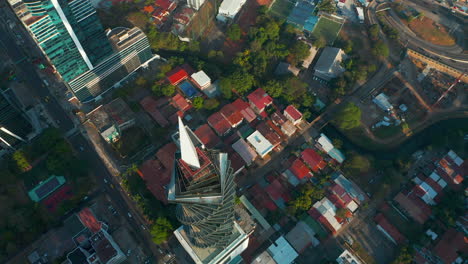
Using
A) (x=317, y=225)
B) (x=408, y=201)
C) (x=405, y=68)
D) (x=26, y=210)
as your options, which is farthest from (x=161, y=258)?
(x=405, y=68)

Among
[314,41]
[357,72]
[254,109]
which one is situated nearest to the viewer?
[254,109]

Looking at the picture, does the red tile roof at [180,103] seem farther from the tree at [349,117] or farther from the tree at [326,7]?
the tree at [326,7]

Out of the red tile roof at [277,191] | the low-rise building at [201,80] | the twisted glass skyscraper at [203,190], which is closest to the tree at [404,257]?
the red tile roof at [277,191]

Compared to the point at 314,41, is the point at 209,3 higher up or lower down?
higher up

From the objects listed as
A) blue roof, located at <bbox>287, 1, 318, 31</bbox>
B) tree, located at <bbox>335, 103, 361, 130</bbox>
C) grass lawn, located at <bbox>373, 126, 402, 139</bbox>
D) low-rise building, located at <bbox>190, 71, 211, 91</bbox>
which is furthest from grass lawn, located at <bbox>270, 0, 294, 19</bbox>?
grass lawn, located at <bbox>373, 126, 402, 139</bbox>

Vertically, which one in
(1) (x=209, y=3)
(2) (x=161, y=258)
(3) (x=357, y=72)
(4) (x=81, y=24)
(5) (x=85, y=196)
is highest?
(4) (x=81, y=24)

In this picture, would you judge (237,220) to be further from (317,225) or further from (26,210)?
(26,210)

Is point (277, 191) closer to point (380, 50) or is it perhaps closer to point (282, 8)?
point (380, 50)
